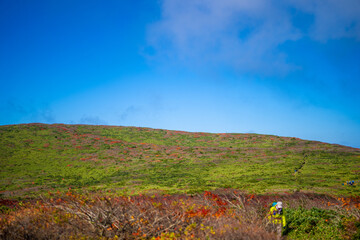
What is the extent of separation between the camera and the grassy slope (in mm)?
31062

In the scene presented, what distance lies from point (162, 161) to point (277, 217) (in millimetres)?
36218

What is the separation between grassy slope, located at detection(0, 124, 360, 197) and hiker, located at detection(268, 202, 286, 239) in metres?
16.8

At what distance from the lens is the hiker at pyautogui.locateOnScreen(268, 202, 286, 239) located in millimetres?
10391

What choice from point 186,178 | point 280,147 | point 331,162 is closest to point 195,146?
point 280,147

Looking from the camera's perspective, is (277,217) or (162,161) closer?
(277,217)

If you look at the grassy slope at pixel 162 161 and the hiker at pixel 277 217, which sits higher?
the grassy slope at pixel 162 161

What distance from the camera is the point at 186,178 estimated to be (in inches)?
1388

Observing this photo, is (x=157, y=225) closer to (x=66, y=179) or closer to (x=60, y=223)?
(x=60, y=223)

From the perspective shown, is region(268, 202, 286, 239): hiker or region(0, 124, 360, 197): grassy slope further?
region(0, 124, 360, 197): grassy slope

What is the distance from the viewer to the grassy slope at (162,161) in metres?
31.1

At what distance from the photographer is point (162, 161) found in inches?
1807

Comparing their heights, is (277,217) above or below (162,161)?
below

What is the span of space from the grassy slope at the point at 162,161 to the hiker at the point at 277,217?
16.8 meters

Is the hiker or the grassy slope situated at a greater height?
the grassy slope
